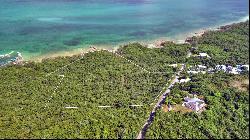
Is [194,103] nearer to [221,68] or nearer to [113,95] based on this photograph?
[113,95]

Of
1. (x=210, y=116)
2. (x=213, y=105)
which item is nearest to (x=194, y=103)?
(x=213, y=105)

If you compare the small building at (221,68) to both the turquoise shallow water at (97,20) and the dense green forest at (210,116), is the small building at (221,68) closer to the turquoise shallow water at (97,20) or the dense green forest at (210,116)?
the dense green forest at (210,116)

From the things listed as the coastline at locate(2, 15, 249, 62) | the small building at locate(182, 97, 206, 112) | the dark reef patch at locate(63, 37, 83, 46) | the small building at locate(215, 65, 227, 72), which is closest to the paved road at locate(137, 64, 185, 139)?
the small building at locate(182, 97, 206, 112)

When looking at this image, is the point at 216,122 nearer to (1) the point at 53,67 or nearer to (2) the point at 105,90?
(2) the point at 105,90

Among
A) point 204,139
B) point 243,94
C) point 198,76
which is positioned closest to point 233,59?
point 198,76

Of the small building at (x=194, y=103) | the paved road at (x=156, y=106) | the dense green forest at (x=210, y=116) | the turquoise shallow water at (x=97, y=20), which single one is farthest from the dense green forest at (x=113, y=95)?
the turquoise shallow water at (x=97, y=20)

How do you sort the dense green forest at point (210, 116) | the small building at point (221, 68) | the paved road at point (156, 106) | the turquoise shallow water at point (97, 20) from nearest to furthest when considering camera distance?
the dense green forest at point (210, 116) → the paved road at point (156, 106) → the small building at point (221, 68) → the turquoise shallow water at point (97, 20)

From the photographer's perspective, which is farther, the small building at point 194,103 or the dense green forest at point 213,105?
the small building at point 194,103
